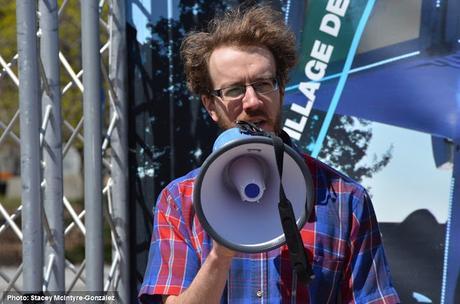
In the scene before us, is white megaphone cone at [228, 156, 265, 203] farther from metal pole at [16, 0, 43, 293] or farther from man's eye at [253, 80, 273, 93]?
metal pole at [16, 0, 43, 293]

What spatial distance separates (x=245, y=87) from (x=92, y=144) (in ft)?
3.68

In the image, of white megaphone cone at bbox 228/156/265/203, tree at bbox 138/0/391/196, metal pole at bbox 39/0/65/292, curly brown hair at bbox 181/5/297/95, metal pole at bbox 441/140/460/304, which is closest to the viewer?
white megaphone cone at bbox 228/156/265/203

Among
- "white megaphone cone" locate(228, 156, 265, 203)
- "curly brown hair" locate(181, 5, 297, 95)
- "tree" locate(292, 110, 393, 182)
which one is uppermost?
"curly brown hair" locate(181, 5, 297, 95)

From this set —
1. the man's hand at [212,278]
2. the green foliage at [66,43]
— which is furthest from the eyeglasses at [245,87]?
the green foliage at [66,43]

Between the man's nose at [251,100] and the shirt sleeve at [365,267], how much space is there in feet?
1.06

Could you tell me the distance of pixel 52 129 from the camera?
2795 mm

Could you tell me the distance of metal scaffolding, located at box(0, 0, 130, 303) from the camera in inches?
98.5

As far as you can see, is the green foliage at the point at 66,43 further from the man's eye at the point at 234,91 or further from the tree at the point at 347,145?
the man's eye at the point at 234,91

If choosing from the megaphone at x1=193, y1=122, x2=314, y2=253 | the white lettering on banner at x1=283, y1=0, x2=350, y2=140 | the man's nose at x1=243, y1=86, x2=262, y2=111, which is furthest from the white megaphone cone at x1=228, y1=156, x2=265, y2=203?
the white lettering on banner at x1=283, y1=0, x2=350, y2=140

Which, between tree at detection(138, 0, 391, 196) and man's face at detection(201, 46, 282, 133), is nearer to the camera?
man's face at detection(201, 46, 282, 133)

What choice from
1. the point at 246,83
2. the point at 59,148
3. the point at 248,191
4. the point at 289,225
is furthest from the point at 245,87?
the point at 59,148

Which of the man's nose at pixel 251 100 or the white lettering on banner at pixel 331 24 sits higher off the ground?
the white lettering on banner at pixel 331 24

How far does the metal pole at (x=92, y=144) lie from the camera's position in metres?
2.79

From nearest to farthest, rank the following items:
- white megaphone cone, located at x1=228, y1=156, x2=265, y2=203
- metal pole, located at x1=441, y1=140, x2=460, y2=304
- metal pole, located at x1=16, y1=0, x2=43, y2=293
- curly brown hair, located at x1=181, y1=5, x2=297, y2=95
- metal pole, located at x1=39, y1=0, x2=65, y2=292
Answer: white megaphone cone, located at x1=228, y1=156, x2=265, y2=203, curly brown hair, located at x1=181, y1=5, x2=297, y2=95, metal pole, located at x1=16, y1=0, x2=43, y2=293, metal pole, located at x1=39, y1=0, x2=65, y2=292, metal pole, located at x1=441, y1=140, x2=460, y2=304
